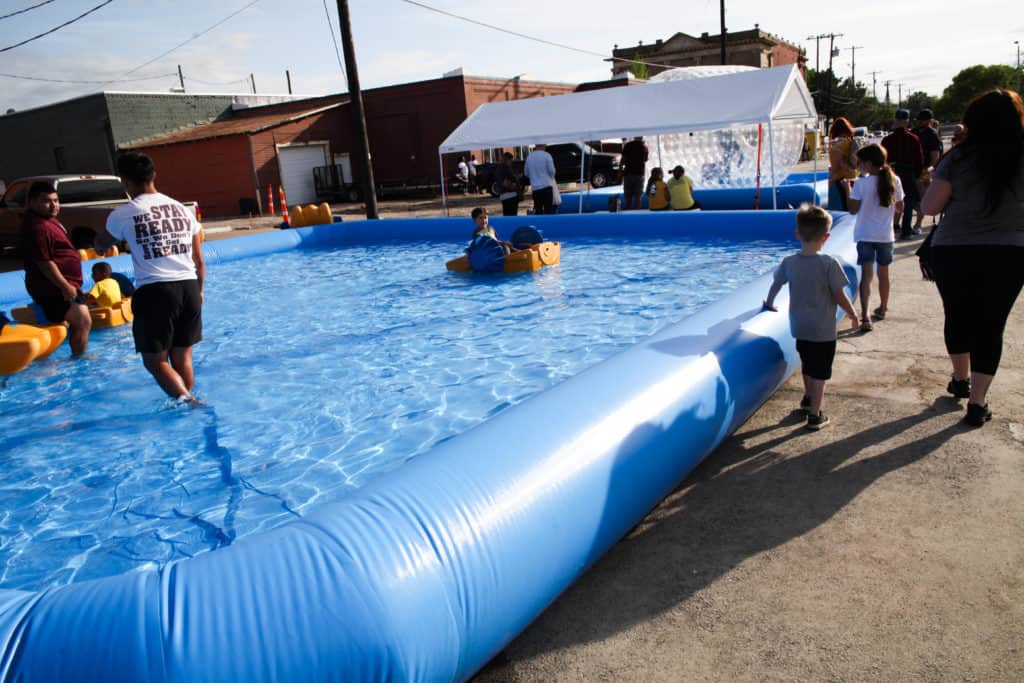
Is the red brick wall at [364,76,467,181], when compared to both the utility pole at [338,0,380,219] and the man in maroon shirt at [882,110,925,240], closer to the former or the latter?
the utility pole at [338,0,380,219]

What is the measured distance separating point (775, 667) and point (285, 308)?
788cm

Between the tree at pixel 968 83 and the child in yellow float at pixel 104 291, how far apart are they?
101556 millimetres

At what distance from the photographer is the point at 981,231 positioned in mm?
3768

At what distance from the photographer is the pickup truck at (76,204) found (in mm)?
13773

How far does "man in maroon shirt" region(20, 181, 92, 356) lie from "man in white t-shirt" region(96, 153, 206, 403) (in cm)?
190

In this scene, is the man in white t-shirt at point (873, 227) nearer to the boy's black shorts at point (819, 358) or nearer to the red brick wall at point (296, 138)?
the boy's black shorts at point (819, 358)

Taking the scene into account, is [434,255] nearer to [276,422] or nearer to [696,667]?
[276,422]

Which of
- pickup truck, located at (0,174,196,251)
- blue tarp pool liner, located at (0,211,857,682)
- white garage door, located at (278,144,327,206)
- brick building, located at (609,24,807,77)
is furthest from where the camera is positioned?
brick building, located at (609,24,807,77)

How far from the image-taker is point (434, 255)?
1307 centimetres

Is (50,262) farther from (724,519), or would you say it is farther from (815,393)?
(815,393)

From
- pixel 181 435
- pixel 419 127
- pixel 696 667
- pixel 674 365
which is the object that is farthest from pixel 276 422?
pixel 419 127

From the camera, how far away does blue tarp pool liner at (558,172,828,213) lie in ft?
49.8

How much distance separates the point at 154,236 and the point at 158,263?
0.57 feet

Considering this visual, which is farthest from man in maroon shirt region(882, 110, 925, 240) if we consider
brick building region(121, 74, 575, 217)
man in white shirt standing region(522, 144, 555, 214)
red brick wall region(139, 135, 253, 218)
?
red brick wall region(139, 135, 253, 218)
